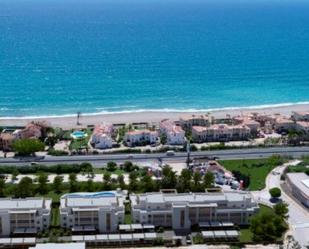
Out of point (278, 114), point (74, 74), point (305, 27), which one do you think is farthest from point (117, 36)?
point (278, 114)

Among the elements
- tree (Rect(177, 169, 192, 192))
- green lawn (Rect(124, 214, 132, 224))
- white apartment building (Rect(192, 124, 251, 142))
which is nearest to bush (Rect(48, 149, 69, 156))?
white apartment building (Rect(192, 124, 251, 142))

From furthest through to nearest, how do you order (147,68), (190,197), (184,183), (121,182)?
1. (147,68)
2. (121,182)
3. (184,183)
4. (190,197)

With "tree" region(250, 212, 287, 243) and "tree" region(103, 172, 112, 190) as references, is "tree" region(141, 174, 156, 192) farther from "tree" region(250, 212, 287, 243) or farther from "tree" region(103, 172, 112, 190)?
"tree" region(250, 212, 287, 243)

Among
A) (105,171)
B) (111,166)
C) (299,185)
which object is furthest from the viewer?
(111,166)

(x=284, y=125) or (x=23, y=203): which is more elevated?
(x=284, y=125)

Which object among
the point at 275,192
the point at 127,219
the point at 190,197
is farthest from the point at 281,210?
the point at 127,219

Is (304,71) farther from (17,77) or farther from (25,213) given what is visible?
(25,213)

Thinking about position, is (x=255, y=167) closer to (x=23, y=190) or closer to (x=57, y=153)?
(x=57, y=153)
